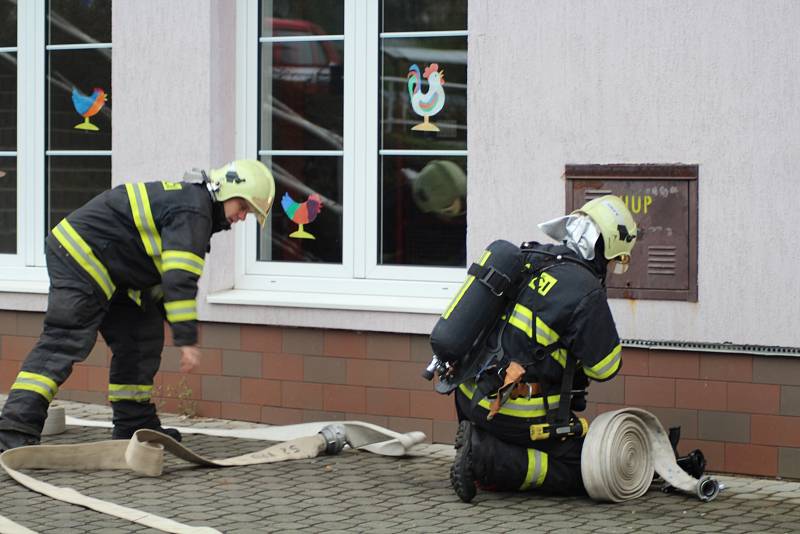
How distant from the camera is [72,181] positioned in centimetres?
921

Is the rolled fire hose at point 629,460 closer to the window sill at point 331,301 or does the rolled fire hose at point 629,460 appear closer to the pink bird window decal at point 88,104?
the window sill at point 331,301

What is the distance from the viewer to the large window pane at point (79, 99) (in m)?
9.07

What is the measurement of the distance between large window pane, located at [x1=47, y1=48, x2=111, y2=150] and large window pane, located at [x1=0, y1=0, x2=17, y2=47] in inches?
13.3

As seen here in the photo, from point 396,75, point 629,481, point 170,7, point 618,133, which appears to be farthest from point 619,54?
point 170,7

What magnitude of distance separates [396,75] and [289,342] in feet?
5.49

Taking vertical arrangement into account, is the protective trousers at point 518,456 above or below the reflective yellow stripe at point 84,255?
below

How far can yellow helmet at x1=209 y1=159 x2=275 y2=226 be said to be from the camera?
711cm

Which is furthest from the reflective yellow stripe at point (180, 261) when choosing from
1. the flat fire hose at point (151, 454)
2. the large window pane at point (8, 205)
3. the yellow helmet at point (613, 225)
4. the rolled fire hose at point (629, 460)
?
the large window pane at point (8, 205)

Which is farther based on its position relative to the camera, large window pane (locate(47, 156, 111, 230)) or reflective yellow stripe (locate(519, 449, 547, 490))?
large window pane (locate(47, 156, 111, 230))

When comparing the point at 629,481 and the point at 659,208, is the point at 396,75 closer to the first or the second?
the point at 659,208

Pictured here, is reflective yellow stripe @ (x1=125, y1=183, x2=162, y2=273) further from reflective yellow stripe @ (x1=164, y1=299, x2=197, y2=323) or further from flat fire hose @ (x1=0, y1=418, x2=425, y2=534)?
flat fire hose @ (x1=0, y1=418, x2=425, y2=534)

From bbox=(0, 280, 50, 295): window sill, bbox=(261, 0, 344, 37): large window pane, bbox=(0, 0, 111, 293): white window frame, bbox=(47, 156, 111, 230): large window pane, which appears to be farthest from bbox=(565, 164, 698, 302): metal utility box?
bbox=(0, 0, 111, 293): white window frame

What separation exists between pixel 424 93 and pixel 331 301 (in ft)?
4.30

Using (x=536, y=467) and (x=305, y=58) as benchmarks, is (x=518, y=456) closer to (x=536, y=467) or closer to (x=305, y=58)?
(x=536, y=467)
